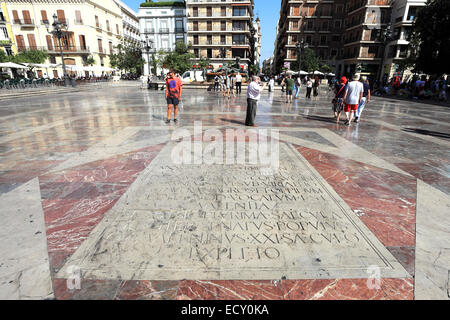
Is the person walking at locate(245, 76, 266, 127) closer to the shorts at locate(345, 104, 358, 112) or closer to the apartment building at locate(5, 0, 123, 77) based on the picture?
the shorts at locate(345, 104, 358, 112)

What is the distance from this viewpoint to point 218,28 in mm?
47594

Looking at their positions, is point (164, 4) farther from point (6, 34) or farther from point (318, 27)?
point (318, 27)

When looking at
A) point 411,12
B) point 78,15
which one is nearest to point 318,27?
point 411,12

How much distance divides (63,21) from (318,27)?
46236 mm

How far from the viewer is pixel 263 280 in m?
2.04

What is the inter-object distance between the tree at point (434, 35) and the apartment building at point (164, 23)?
41.8 m

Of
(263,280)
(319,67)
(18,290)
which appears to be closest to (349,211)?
(263,280)

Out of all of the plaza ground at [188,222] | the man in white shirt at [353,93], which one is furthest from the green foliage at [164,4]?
the plaza ground at [188,222]

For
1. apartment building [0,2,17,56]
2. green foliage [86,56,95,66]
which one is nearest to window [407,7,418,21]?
green foliage [86,56,95,66]

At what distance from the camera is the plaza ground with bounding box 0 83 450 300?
1980 mm

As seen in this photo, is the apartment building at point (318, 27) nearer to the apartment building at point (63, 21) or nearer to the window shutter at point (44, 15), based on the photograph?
the apartment building at point (63, 21)

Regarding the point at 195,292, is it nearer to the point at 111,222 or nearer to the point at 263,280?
the point at 263,280

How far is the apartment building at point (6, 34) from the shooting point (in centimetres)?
4088

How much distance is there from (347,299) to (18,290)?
2.51 meters
